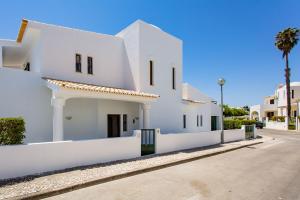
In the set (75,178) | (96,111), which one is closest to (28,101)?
(96,111)

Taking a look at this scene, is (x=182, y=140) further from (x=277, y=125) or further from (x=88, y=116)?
(x=277, y=125)

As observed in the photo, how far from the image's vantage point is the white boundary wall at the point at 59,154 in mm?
7137

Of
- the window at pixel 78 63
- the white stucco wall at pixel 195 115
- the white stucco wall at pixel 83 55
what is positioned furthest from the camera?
the white stucco wall at pixel 195 115

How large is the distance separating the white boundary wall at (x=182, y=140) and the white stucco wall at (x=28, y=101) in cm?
594

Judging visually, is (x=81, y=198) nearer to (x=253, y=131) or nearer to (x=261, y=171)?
(x=261, y=171)

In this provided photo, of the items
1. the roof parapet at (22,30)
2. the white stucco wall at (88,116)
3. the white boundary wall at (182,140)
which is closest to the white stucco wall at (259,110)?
the white boundary wall at (182,140)

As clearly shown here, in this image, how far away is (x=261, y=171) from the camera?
8.77 m

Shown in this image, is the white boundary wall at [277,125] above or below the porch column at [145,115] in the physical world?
below

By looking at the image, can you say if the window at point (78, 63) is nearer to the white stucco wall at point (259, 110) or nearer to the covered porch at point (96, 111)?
the covered porch at point (96, 111)

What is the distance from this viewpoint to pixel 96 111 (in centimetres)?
1332

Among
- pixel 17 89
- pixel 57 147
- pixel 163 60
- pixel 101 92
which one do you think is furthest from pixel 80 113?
pixel 163 60

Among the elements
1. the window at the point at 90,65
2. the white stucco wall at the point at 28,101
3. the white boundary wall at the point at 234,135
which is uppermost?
the window at the point at 90,65

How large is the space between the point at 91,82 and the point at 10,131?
7040mm

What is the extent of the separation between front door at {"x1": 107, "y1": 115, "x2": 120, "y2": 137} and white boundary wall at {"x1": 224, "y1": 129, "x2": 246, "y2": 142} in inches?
374
